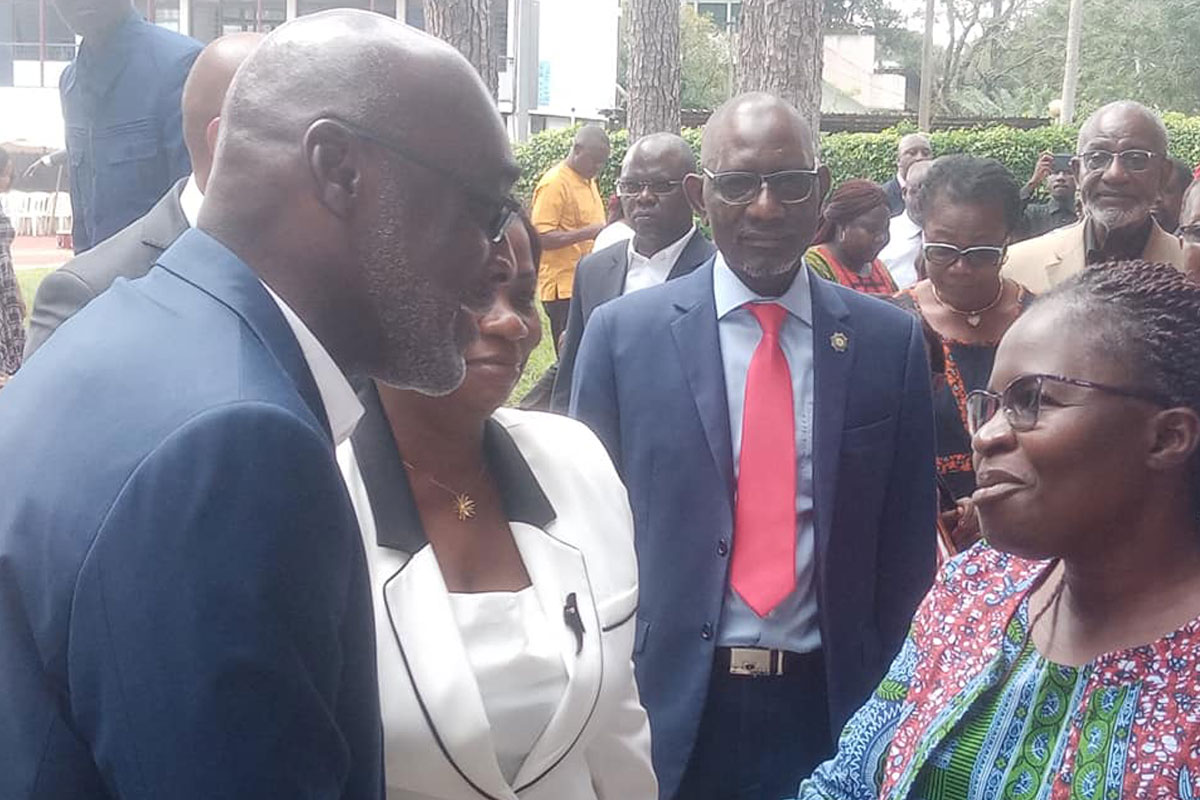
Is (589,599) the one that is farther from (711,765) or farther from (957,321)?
(957,321)

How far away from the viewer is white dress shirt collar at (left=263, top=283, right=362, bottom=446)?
5.24ft

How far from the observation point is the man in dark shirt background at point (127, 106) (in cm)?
467

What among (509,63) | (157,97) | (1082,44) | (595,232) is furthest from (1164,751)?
(1082,44)

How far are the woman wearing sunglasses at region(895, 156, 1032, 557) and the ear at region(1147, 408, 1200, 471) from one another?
160 centimetres

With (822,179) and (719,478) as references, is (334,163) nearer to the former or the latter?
(719,478)

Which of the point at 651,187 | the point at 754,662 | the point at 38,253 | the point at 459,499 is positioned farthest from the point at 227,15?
the point at 459,499

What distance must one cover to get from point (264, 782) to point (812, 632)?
2.05m

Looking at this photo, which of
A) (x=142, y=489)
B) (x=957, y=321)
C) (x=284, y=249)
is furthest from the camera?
(x=957, y=321)

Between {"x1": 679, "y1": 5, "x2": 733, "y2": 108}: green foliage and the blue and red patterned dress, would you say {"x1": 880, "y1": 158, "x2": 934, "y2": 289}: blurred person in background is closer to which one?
the blue and red patterned dress

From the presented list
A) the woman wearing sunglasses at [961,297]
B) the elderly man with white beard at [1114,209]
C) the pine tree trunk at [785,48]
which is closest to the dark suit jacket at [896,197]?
the pine tree trunk at [785,48]

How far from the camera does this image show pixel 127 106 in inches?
184

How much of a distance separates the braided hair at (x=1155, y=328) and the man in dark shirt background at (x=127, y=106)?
320cm

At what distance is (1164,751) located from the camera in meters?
2.07

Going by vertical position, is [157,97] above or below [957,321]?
above
